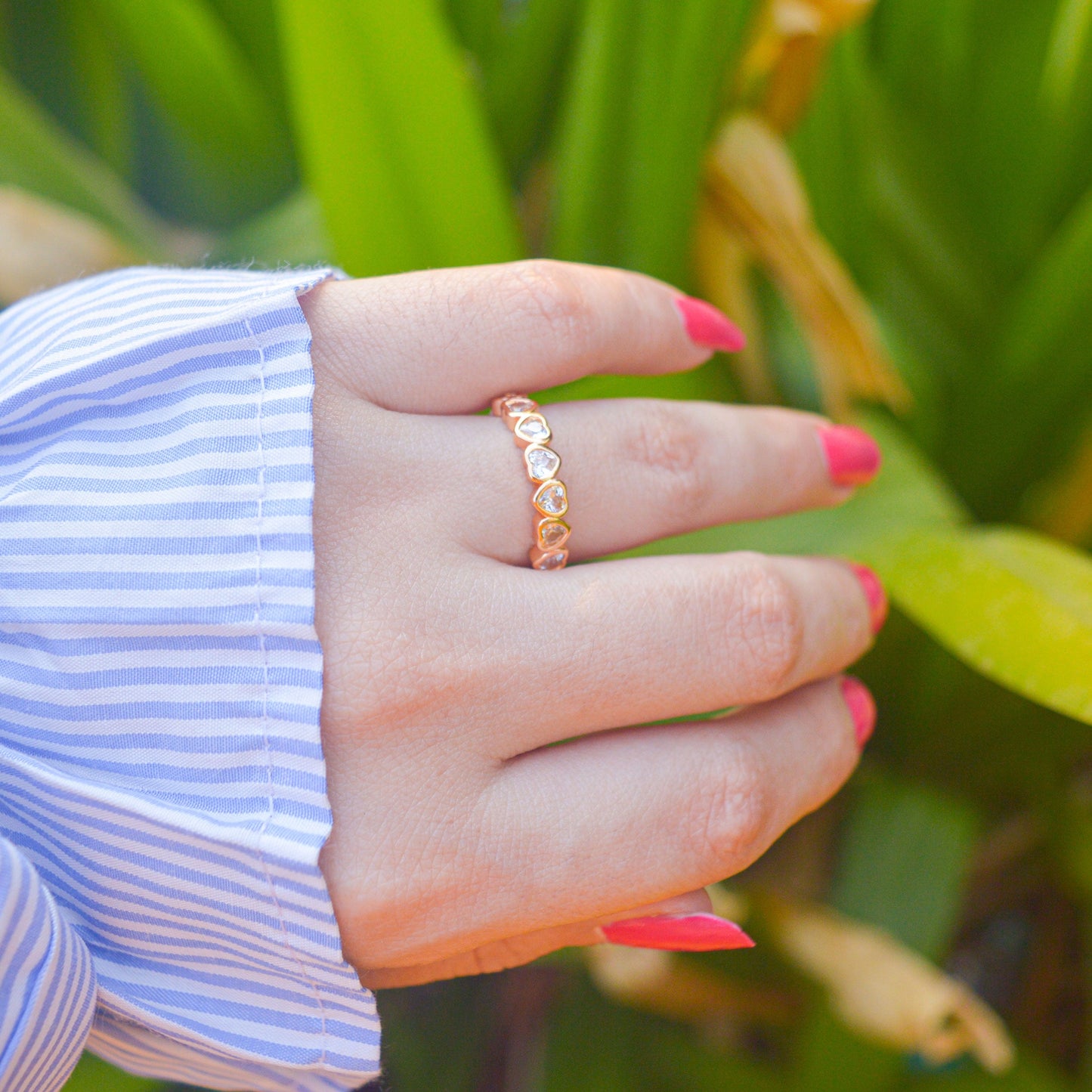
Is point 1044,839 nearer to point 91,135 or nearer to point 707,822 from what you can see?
point 707,822

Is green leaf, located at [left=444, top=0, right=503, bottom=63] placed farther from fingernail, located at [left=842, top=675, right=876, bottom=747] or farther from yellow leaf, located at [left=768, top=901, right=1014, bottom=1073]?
yellow leaf, located at [left=768, top=901, right=1014, bottom=1073]

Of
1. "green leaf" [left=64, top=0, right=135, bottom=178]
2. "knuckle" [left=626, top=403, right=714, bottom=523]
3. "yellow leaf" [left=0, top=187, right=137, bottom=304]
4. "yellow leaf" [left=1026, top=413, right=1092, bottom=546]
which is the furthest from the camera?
"green leaf" [left=64, top=0, right=135, bottom=178]

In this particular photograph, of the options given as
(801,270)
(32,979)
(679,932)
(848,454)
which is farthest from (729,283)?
(32,979)

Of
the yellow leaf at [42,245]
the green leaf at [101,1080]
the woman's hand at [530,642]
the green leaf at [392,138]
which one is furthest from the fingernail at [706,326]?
the green leaf at [101,1080]

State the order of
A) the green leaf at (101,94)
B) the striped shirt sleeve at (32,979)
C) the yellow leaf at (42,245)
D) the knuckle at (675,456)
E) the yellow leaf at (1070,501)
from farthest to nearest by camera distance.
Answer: the green leaf at (101,94)
the yellow leaf at (1070,501)
the yellow leaf at (42,245)
the knuckle at (675,456)
the striped shirt sleeve at (32,979)

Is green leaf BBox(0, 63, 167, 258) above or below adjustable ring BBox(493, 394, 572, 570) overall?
above

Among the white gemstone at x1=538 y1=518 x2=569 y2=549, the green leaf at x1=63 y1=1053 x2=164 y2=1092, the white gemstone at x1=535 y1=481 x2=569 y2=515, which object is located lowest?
the green leaf at x1=63 y1=1053 x2=164 y2=1092

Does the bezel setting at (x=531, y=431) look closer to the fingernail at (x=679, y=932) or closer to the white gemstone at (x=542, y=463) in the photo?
the white gemstone at (x=542, y=463)

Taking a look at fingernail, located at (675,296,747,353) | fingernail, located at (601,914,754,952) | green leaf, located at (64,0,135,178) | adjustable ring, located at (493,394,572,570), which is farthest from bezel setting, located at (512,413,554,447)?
green leaf, located at (64,0,135,178)
